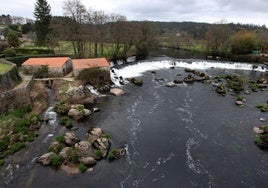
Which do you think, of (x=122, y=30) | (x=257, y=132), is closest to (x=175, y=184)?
(x=257, y=132)

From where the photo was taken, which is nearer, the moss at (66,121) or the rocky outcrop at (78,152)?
the rocky outcrop at (78,152)

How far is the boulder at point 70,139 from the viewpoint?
1977 cm

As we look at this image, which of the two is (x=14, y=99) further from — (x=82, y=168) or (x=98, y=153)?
(x=82, y=168)

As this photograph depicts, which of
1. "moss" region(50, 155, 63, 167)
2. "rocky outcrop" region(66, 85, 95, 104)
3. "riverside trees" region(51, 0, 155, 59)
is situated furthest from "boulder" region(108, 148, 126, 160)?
"riverside trees" region(51, 0, 155, 59)

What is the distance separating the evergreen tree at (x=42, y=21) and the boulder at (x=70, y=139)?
44160 millimetres

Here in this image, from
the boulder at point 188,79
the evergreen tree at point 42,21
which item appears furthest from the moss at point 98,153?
the evergreen tree at point 42,21

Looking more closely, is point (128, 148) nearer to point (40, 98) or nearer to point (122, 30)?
point (40, 98)

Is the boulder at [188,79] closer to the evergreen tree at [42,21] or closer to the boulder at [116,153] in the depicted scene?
the boulder at [116,153]

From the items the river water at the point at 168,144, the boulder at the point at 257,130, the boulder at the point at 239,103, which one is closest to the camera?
the river water at the point at 168,144

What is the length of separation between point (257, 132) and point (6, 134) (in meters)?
25.2

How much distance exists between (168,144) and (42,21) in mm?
52566

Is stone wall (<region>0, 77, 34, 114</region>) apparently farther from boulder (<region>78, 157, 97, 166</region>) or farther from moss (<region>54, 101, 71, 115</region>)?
boulder (<region>78, 157, 97, 166</region>)

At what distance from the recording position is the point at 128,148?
1964 cm

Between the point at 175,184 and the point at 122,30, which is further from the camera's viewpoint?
the point at 122,30
